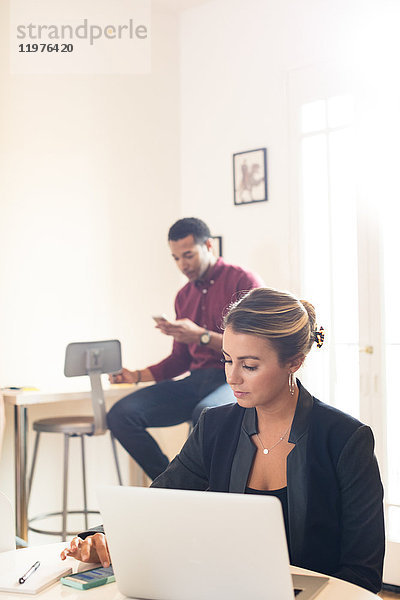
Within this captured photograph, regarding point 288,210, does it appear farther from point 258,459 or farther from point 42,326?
point 258,459

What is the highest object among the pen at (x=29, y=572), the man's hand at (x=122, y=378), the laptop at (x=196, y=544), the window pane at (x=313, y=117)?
the window pane at (x=313, y=117)

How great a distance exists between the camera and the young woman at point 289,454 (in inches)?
56.9

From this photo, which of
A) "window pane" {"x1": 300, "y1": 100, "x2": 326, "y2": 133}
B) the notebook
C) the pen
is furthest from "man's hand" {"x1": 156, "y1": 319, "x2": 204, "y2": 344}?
the pen

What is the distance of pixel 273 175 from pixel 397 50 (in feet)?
2.85

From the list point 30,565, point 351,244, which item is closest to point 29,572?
point 30,565

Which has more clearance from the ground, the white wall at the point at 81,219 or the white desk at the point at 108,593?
the white wall at the point at 81,219

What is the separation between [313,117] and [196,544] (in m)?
2.89

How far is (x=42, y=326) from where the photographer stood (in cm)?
376

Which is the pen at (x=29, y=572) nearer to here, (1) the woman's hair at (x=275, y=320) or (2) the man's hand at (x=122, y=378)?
(1) the woman's hair at (x=275, y=320)

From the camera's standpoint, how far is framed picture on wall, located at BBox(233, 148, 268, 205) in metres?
3.83

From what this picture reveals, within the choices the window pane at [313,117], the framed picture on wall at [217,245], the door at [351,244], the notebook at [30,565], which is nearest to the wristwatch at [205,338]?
the door at [351,244]

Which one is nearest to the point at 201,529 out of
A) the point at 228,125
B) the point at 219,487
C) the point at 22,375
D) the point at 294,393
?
the point at 219,487

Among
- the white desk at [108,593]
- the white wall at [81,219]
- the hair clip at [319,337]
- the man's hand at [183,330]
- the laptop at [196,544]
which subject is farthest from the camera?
the white wall at [81,219]

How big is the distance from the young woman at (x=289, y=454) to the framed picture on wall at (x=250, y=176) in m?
2.14
